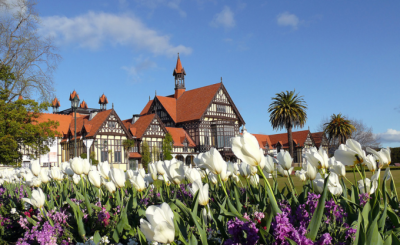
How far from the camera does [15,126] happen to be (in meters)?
23.6

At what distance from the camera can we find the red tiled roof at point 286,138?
208ft

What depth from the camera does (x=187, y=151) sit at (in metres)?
45.5

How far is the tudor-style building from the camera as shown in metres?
44.9

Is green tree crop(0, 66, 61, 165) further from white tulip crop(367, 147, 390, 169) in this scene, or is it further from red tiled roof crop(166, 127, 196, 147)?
white tulip crop(367, 147, 390, 169)

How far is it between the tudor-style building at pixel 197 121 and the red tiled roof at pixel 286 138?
17.7 m

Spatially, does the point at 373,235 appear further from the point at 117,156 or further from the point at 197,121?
the point at 197,121

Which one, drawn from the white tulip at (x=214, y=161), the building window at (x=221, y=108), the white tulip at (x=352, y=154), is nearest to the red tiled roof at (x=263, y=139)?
the building window at (x=221, y=108)

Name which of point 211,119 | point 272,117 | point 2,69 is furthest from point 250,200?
point 211,119

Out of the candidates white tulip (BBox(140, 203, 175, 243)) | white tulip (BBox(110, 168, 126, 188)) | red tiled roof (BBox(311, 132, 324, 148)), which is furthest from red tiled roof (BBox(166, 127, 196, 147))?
white tulip (BBox(140, 203, 175, 243))

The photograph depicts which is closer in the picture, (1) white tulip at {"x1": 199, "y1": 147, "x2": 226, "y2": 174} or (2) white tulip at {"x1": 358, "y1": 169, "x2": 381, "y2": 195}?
(2) white tulip at {"x1": 358, "y1": 169, "x2": 381, "y2": 195}

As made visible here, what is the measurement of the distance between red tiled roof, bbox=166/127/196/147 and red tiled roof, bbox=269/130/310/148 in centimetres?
2496

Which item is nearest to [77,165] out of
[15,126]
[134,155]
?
[15,126]

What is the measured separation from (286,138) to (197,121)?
83.1ft

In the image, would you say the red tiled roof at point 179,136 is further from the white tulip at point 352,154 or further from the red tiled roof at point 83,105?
the red tiled roof at point 83,105
